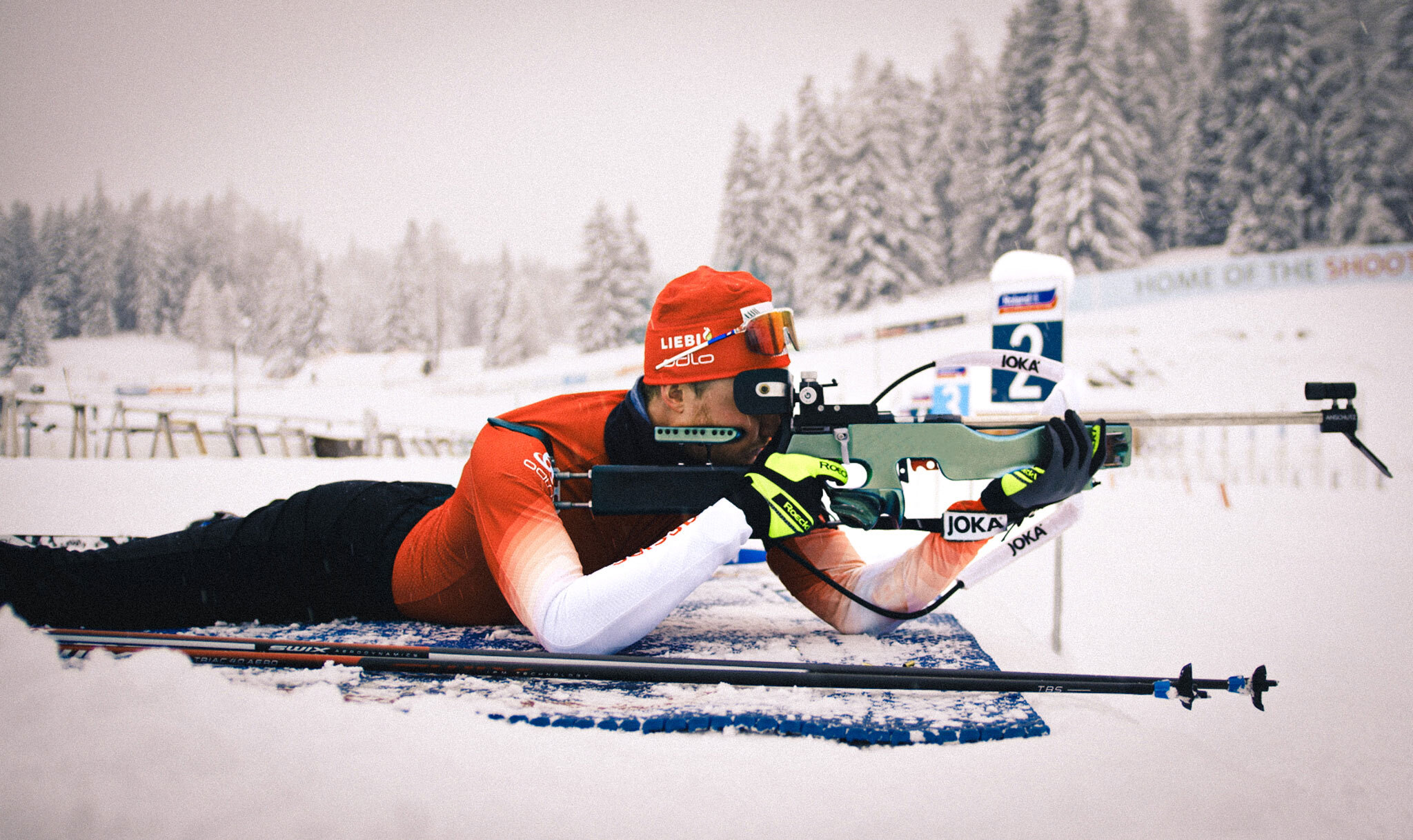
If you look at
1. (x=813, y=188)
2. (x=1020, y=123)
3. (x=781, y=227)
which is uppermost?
(x=1020, y=123)

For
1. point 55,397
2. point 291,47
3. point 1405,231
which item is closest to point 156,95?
point 291,47

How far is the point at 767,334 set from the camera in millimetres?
1662

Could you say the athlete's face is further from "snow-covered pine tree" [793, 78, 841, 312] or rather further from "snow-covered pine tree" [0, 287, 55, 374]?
"snow-covered pine tree" [793, 78, 841, 312]

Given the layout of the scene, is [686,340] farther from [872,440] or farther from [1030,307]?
[1030,307]

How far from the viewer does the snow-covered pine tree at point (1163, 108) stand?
2016 cm

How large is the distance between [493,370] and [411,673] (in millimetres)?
17742

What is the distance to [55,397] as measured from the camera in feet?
21.2

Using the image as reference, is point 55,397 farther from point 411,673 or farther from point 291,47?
point 411,673

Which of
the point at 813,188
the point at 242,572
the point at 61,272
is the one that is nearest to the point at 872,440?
the point at 242,572

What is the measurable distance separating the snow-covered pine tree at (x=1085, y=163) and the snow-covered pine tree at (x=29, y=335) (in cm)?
1964

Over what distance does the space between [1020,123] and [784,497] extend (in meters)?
21.6

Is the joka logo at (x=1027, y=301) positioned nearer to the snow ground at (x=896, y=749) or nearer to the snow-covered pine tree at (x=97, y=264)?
the snow ground at (x=896, y=749)

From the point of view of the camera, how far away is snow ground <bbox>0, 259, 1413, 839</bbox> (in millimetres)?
864

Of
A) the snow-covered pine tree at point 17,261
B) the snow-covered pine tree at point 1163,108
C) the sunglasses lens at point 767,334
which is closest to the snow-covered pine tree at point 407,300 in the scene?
the snow-covered pine tree at point 17,261
